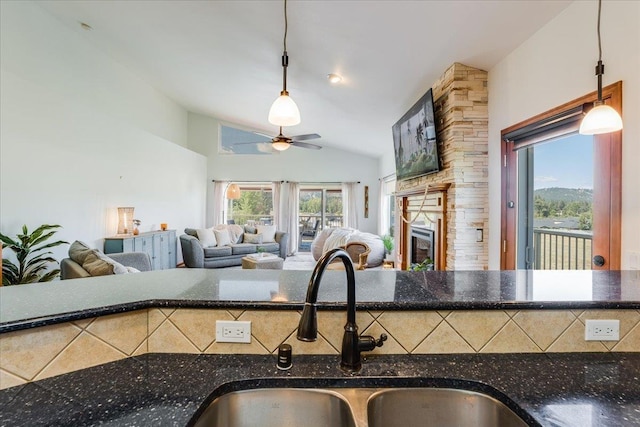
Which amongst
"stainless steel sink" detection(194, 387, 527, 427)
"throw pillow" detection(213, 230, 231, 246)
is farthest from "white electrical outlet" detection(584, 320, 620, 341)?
"throw pillow" detection(213, 230, 231, 246)

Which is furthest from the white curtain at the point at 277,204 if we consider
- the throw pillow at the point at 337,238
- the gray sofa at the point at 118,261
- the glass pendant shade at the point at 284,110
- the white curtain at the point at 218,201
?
the glass pendant shade at the point at 284,110

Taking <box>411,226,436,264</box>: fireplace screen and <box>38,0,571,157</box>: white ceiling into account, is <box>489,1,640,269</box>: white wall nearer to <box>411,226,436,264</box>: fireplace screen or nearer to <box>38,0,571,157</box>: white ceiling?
<box>38,0,571,157</box>: white ceiling

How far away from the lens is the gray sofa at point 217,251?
570 cm

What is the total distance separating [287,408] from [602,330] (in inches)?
38.8

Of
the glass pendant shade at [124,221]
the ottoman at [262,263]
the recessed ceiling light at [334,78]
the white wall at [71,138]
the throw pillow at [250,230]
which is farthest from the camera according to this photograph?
the throw pillow at [250,230]

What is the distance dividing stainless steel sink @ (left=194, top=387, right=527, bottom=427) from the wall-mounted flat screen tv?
2721 mm

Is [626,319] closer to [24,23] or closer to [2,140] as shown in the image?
[2,140]

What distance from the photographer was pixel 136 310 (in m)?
0.89

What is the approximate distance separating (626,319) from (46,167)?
521 cm

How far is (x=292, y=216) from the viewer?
7.84 m

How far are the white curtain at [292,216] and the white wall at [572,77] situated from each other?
5458 mm

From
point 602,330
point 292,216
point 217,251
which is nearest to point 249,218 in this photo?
point 292,216

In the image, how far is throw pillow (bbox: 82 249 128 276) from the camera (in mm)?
2588

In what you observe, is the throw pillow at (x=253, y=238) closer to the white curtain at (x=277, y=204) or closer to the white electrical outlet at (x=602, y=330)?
the white curtain at (x=277, y=204)
